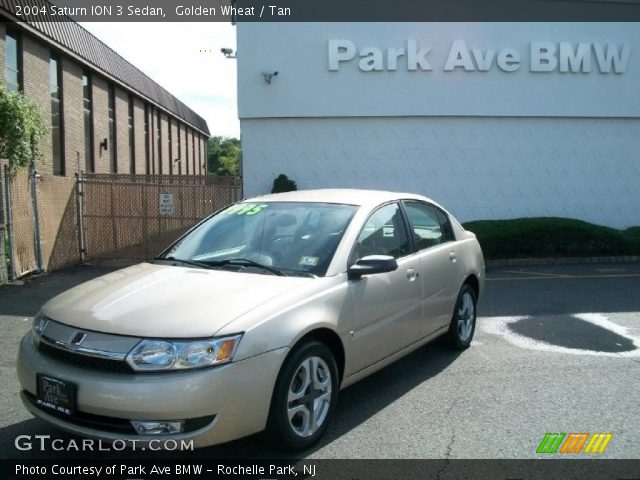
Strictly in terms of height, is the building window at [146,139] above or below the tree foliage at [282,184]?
above

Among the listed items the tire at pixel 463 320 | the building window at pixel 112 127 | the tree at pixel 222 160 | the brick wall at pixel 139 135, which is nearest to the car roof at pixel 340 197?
the tire at pixel 463 320

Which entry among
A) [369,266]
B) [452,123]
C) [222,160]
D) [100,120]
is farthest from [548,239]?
[222,160]

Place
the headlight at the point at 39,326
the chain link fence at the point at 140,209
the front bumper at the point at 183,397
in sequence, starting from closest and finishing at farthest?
the front bumper at the point at 183,397
the headlight at the point at 39,326
the chain link fence at the point at 140,209

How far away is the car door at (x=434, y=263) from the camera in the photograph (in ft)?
17.3

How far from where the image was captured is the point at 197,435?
3.24 metres

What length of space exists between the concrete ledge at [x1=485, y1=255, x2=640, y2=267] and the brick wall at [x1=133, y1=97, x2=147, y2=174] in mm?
19152

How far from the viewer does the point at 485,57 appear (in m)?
14.5

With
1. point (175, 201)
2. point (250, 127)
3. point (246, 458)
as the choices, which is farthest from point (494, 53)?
point (246, 458)

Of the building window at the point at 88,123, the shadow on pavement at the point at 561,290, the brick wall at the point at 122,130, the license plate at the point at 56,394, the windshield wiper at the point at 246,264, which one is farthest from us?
the brick wall at the point at 122,130

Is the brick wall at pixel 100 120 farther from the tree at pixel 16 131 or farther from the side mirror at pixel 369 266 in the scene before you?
the side mirror at pixel 369 266

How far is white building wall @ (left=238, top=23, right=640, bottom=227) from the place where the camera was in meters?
14.1

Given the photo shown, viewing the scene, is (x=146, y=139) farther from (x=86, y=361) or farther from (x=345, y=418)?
(x=86, y=361)

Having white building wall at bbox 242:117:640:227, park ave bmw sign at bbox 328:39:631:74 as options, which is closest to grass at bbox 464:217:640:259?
white building wall at bbox 242:117:640:227

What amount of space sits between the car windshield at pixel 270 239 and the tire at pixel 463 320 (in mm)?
1829
